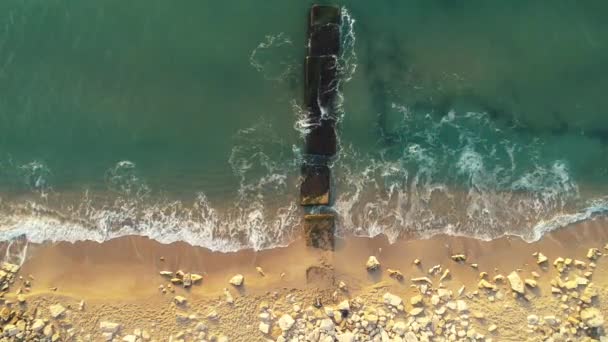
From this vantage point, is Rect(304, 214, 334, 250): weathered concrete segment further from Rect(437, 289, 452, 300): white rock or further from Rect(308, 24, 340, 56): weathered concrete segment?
Rect(308, 24, 340, 56): weathered concrete segment

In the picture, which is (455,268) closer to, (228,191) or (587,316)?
(587,316)

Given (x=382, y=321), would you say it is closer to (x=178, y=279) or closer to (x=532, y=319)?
(x=532, y=319)

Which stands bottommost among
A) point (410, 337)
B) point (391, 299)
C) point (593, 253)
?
point (410, 337)

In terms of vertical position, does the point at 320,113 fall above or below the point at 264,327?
above

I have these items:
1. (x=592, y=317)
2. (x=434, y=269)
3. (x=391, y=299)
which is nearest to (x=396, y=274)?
(x=391, y=299)

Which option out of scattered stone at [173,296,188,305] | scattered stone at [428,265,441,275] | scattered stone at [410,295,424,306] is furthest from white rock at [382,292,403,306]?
scattered stone at [173,296,188,305]

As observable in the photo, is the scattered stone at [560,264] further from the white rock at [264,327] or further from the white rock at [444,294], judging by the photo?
the white rock at [264,327]
